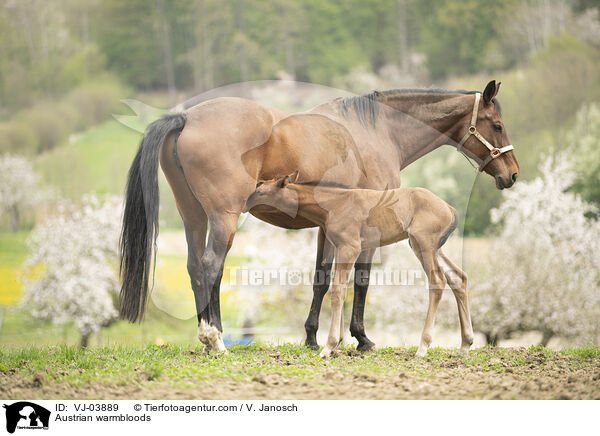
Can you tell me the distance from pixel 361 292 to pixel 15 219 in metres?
21.7

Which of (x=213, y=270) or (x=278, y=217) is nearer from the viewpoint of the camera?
(x=213, y=270)

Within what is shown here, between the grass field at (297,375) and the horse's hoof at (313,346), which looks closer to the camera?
the grass field at (297,375)

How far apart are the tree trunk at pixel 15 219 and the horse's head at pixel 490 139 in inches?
877

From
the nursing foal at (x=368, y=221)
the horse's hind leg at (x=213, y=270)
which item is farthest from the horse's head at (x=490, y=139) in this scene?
the horse's hind leg at (x=213, y=270)

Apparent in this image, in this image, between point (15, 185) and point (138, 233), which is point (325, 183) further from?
point (15, 185)

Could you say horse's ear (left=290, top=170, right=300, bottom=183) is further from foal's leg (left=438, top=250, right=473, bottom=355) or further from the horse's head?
the horse's head

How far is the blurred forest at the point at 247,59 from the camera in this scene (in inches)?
913

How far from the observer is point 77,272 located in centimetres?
2128

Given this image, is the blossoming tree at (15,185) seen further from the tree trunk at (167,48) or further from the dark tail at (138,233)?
the dark tail at (138,233)

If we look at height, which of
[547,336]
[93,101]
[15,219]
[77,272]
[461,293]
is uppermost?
[93,101]

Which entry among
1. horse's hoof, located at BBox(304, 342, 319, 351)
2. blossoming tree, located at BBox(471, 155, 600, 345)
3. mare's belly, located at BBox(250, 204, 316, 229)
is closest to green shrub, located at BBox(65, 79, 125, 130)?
blossoming tree, located at BBox(471, 155, 600, 345)
